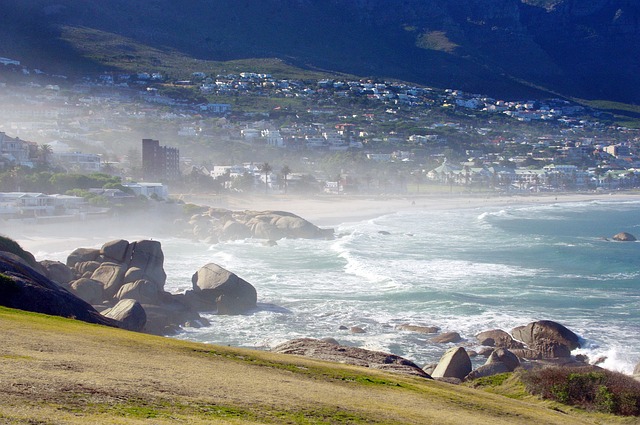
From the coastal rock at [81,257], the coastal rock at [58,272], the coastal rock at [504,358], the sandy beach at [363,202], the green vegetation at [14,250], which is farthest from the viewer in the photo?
the sandy beach at [363,202]

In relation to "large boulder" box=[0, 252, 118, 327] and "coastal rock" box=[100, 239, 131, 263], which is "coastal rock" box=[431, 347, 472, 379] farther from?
"coastal rock" box=[100, 239, 131, 263]

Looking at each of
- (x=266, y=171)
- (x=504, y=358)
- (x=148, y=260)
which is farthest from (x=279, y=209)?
(x=504, y=358)

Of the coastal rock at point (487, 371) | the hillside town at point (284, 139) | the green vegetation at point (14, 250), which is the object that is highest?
the hillside town at point (284, 139)

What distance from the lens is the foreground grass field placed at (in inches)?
493

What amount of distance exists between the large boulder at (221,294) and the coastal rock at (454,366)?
38.1 ft

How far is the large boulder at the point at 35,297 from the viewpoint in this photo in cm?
2153

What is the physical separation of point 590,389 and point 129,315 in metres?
15.1

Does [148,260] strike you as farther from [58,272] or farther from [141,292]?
[58,272]

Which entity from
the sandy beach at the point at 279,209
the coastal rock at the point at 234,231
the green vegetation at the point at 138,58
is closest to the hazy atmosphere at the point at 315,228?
the coastal rock at the point at 234,231

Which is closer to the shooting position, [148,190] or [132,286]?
[132,286]

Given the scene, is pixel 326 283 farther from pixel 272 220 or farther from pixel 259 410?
pixel 259 410

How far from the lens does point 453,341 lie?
31.5 m

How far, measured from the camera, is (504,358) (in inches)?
1079

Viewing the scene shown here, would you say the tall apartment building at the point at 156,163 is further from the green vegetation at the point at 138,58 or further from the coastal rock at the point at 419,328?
the green vegetation at the point at 138,58
